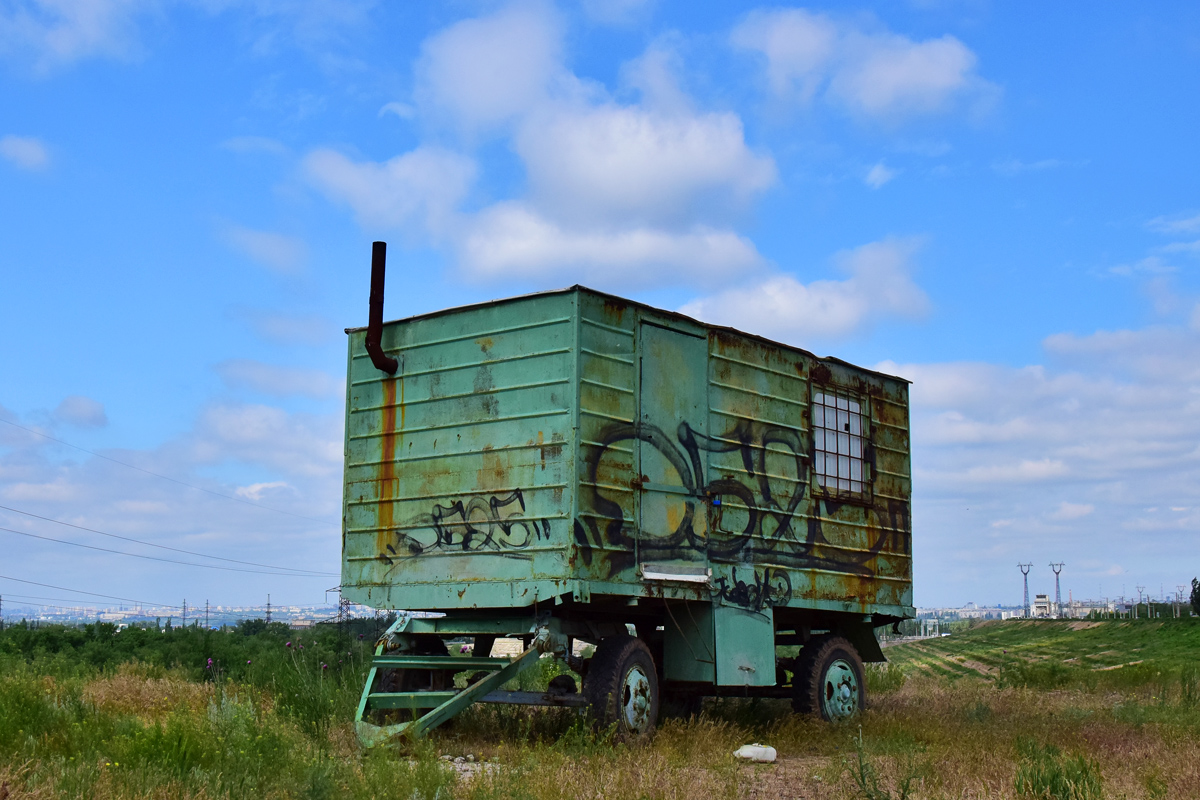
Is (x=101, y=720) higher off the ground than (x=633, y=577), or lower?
lower

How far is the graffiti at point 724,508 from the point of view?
953cm

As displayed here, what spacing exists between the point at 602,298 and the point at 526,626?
9.24ft

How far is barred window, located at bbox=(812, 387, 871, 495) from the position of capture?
39.7 ft

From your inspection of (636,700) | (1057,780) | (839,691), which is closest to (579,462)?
(636,700)

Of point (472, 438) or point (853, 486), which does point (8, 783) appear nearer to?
point (472, 438)

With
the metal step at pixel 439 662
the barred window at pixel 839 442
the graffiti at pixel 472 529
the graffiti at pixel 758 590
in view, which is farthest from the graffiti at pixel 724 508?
the metal step at pixel 439 662

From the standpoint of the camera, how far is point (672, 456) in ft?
33.5

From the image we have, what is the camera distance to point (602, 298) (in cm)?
980

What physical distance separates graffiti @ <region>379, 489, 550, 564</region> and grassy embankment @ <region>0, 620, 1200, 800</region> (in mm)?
1472

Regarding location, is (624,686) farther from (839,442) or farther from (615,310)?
(839,442)

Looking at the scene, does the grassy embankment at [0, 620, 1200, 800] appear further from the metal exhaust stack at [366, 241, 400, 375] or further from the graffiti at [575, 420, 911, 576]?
the metal exhaust stack at [366, 241, 400, 375]

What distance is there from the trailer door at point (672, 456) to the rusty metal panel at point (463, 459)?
2.87ft

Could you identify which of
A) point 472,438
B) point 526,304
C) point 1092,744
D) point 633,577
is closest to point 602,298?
point 526,304

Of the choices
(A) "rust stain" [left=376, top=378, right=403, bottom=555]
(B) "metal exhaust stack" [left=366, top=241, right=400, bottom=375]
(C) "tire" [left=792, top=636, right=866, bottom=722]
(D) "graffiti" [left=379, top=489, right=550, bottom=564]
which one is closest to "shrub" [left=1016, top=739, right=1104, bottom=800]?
(D) "graffiti" [left=379, top=489, right=550, bottom=564]
